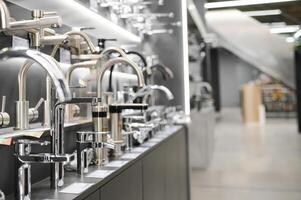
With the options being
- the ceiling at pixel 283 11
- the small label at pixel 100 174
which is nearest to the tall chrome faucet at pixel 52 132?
the small label at pixel 100 174

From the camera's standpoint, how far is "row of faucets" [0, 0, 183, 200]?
37.7 inches

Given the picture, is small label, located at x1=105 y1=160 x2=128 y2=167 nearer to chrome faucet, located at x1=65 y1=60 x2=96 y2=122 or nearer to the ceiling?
chrome faucet, located at x1=65 y1=60 x2=96 y2=122

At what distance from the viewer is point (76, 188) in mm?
1106

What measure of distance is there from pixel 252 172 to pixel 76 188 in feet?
12.3

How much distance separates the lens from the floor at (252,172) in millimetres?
3521

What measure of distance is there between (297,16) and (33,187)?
23.6 feet

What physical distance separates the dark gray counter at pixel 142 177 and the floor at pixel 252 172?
3.44 ft

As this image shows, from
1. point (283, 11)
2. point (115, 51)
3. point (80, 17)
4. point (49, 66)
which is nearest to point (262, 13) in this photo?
point (283, 11)

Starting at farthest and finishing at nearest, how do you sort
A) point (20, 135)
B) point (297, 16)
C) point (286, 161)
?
1. point (297, 16)
2. point (286, 161)
3. point (20, 135)

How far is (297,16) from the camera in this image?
713 cm

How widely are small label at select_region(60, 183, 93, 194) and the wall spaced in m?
16.1

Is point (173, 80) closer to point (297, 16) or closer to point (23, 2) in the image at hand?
point (23, 2)

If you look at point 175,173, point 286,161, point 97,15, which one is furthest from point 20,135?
point 286,161

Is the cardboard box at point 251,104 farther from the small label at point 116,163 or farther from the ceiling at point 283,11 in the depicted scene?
the small label at point 116,163
